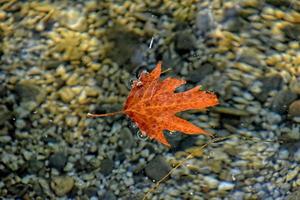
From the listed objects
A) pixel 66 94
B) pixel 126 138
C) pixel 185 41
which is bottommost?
pixel 126 138

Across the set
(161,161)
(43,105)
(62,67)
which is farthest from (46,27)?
(161,161)

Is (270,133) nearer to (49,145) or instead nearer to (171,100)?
(171,100)

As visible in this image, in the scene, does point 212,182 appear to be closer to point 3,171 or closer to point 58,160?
point 58,160

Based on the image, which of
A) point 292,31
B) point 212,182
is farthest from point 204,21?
point 212,182

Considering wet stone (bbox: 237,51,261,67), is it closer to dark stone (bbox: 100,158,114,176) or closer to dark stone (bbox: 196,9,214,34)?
dark stone (bbox: 196,9,214,34)

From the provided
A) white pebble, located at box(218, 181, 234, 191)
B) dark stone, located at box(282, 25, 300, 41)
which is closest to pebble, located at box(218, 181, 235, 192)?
white pebble, located at box(218, 181, 234, 191)
